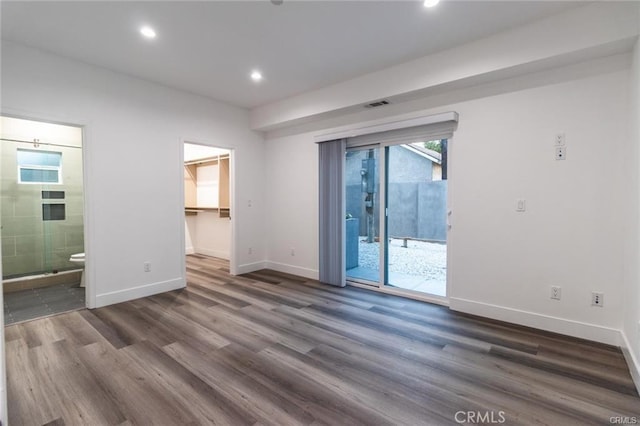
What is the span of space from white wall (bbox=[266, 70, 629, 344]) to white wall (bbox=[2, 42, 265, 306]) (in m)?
3.59

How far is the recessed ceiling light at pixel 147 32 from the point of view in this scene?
2.72 meters

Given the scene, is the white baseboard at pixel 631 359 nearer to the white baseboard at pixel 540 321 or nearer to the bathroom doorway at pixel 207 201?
the white baseboard at pixel 540 321

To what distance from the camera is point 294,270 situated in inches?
198

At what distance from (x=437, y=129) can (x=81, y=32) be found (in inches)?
146

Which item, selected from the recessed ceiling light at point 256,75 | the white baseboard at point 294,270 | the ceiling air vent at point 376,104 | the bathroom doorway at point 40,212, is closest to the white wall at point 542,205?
the ceiling air vent at point 376,104

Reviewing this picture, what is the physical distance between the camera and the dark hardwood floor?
1.78m

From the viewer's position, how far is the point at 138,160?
12.5ft

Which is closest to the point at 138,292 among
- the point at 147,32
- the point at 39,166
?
the point at 39,166

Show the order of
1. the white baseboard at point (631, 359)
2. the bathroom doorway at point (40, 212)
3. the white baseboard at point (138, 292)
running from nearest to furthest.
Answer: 1. the white baseboard at point (631, 359)
2. the white baseboard at point (138, 292)
3. the bathroom doorway at point (40, 212)

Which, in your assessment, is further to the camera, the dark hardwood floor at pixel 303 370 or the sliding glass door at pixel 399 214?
the sliding glass door at pixel 399 214

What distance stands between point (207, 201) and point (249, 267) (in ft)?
7.70

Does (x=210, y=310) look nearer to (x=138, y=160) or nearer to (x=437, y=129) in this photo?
(x=138, y=160)

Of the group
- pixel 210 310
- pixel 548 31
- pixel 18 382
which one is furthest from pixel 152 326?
pixel 548 31

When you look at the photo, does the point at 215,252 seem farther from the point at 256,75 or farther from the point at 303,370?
the point at 303,370
